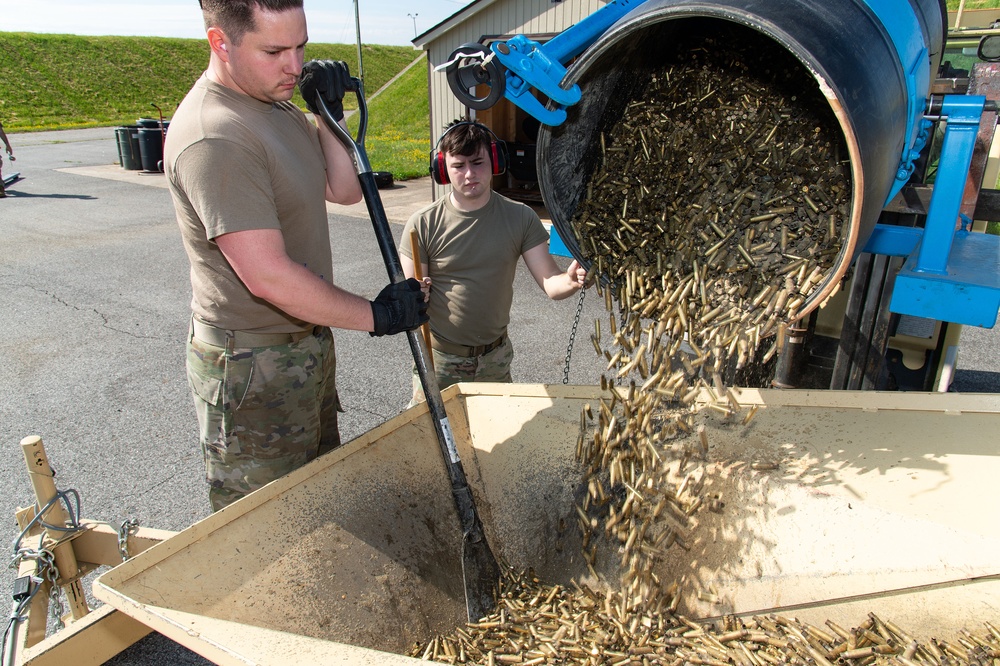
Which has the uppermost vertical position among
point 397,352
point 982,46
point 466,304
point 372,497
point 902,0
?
point 982,46

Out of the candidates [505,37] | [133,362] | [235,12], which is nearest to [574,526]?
[235,12]

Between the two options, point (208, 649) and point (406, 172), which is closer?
point (208, 649)

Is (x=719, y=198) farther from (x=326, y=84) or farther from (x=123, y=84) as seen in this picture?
(x=123, y=84)

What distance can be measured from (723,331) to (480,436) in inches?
41.4

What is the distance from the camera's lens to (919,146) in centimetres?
249

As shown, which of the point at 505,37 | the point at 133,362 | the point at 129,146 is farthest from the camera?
the point at 129,146

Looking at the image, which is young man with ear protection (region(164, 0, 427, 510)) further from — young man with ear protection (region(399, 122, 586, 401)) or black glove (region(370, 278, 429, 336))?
young man with ear protection (region(399, 122, 586, 401))

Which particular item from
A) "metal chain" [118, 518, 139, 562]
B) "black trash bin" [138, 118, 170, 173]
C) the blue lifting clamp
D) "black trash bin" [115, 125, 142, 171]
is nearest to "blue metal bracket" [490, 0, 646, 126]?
the blue lifting clamp

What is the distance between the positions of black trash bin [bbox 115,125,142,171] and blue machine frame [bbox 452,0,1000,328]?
17704 millimetres

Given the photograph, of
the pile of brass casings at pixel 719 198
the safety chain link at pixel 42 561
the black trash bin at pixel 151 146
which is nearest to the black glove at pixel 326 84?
the pile of brass casings at pixel 719 198

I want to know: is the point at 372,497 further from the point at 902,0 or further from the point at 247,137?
the point at 902,0

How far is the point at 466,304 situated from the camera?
345 centimetres

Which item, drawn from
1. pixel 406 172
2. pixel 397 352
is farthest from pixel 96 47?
pixel 397 352

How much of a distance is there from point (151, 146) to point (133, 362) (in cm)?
1338
